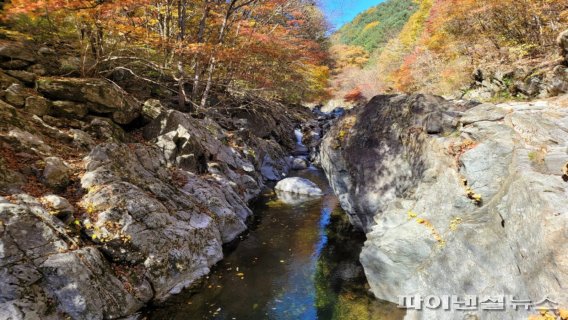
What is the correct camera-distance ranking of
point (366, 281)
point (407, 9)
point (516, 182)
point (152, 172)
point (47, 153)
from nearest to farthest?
point (516, 182), point (366, 281), point (47, 153), point (152, 172), point (407, 9)

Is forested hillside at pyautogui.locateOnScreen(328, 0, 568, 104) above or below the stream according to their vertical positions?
above

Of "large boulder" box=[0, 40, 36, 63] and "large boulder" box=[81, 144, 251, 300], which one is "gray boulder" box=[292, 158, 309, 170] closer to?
"large boulder" box=[81, 144, 251, 300]

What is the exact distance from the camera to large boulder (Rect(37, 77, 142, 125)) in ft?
42.2

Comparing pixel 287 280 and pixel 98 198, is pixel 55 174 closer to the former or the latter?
pixel 98 198

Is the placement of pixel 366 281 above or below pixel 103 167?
below

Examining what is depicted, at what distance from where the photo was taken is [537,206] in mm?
5355

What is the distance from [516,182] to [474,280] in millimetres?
1975

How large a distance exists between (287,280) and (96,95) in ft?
34.5

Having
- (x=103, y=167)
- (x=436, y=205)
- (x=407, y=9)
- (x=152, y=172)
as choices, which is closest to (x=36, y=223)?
(x=103, y=167)

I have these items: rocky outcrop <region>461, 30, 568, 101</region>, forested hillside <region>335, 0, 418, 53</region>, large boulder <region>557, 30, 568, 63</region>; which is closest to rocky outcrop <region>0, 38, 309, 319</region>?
large boulder <region>557, 30, 568, 63</region>

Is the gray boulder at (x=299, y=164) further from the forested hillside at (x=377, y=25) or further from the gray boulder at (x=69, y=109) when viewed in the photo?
the forested hillside at (x=377, y=25)

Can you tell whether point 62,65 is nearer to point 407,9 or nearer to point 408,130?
point 408,130

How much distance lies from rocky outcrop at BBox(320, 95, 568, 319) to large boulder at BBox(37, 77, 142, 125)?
Answer: 9854mm

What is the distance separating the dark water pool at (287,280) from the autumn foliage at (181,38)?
340 inches
